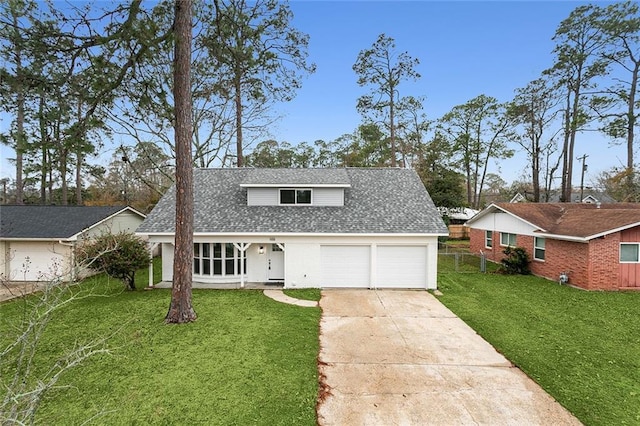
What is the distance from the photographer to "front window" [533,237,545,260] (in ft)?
50.3

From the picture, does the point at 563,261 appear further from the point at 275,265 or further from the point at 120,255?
the point at 120,255

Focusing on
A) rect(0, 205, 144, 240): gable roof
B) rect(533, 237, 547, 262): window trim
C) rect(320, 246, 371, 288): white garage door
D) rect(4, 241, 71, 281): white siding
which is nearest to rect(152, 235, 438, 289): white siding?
rect(320, 246, 371, 288): white garage door

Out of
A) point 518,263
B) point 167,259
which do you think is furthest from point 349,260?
point 518,263

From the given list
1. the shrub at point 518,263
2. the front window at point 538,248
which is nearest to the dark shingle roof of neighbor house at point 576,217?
the front window at point 538,248

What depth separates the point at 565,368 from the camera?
6.45 m

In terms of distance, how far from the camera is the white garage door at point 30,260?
1484 cm

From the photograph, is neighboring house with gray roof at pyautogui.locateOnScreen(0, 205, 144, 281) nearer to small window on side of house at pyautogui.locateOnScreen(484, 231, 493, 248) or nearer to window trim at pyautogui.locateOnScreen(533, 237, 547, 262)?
window trim at pyautogui.locateOnScreen(533, 237, 547, 262)

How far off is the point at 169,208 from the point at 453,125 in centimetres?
2965

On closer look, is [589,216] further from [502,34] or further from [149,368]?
[149,368]

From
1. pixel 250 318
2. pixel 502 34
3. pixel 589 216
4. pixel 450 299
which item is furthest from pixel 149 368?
pixel 502 34

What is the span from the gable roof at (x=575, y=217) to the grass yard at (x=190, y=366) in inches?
483

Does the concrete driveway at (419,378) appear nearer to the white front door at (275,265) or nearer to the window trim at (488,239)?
the white front door at (275,265)

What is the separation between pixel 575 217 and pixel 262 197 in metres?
15.5

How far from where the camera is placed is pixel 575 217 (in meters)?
14.9
